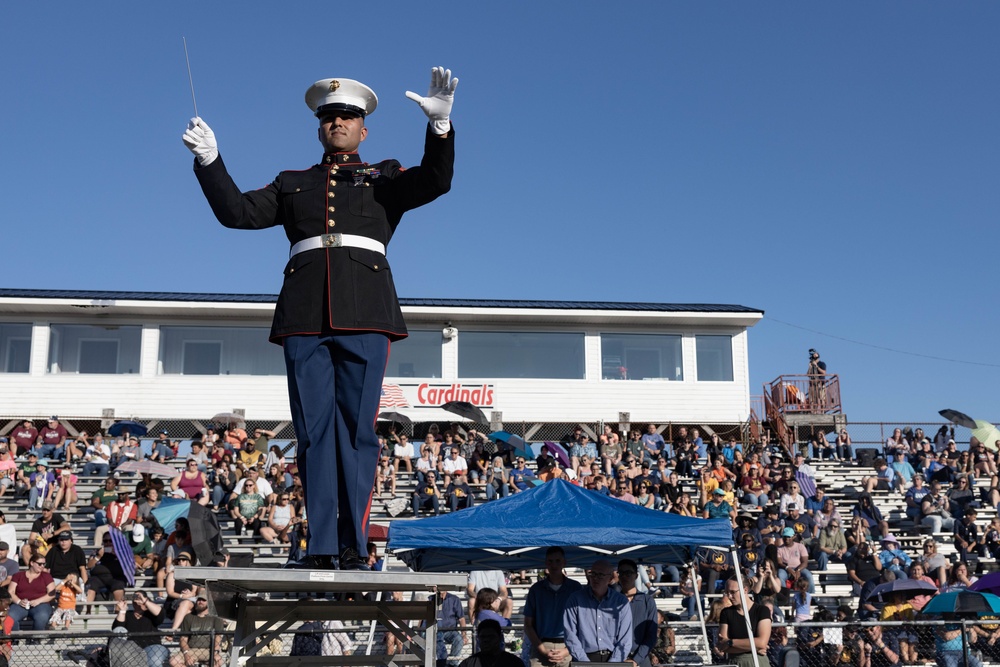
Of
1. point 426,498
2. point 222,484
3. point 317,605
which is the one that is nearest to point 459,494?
point 426,498

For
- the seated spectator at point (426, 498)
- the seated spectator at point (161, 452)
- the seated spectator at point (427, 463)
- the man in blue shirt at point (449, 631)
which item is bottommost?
the man in blue shirt at point (449, 631)

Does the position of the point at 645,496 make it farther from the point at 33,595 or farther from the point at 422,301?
the point at 422,301

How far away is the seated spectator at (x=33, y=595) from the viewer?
485 inches

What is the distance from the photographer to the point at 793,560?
15.5 m

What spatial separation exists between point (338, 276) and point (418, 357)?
22.9 m

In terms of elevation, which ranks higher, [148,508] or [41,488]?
[41,488]

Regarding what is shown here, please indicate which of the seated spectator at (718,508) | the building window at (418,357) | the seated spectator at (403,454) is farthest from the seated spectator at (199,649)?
the building window at (418,357)

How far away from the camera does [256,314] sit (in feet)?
89.4

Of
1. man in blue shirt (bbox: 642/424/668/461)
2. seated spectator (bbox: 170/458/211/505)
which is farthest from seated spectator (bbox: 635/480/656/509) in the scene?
seated spectator (bbox: 170/458/211/505)

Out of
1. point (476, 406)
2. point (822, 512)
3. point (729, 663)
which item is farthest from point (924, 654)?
point (476, 406)

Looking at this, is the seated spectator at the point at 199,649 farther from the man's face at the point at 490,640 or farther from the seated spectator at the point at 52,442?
the seated spectator at the point at 52,442

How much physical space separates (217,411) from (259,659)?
76.8 ft

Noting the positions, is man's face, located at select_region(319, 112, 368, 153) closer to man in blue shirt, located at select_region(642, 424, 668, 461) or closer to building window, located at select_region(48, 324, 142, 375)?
man in blue shirt, located at select_region(642, 424, 668, 461)

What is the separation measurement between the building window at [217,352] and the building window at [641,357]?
8156 millimetres
